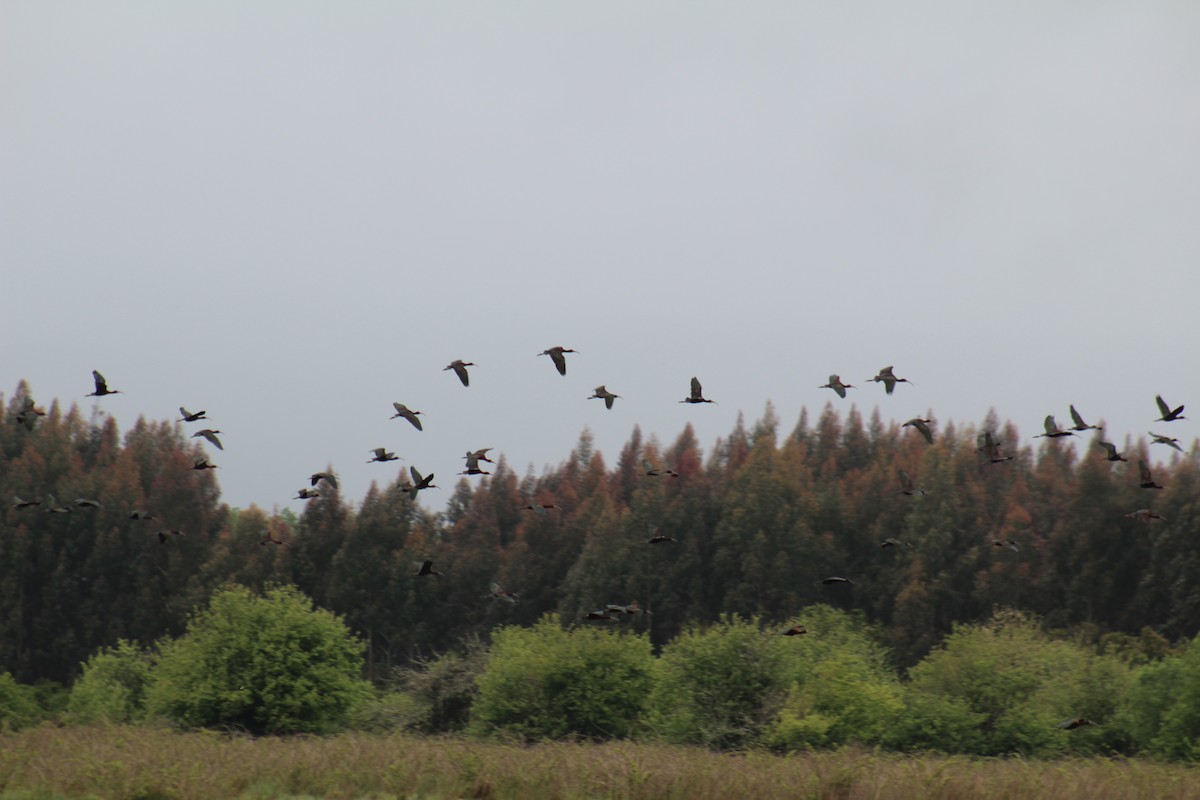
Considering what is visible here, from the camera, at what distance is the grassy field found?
101 feet

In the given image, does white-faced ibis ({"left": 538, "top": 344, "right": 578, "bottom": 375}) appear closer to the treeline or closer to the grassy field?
the grassy field

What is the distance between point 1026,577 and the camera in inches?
3359

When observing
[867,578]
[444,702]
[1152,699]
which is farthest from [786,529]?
[1152,699]

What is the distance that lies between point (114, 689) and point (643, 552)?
35.0 meters

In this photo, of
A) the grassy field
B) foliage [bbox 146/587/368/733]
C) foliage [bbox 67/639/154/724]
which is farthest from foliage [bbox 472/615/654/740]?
foliage [bbox 67/639/154/724]

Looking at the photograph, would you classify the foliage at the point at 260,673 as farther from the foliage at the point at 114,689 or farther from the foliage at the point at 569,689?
the foliage at the point at 114,689

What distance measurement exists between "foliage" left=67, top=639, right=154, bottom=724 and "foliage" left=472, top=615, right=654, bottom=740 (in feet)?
75.1

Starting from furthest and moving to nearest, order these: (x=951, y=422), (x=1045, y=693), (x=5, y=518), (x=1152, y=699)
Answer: (x=951, y=422) → (x=5, y=518) → (x=1045, y=693) → (x=1152, y=699)

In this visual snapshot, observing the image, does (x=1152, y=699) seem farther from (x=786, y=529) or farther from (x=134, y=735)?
(x=786, y=529)

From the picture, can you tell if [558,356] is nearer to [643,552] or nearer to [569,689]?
[569,689]

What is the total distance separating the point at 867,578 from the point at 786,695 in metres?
41.4

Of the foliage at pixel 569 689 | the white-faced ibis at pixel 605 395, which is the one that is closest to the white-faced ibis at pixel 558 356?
the white-faced ibis at pixel 605 395

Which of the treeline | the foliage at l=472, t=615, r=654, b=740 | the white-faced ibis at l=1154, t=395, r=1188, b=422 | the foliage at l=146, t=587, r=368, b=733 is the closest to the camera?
the white-faced ibis at l=1154, t=395, r=1188, b=422

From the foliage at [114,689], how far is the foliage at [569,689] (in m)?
22.9
